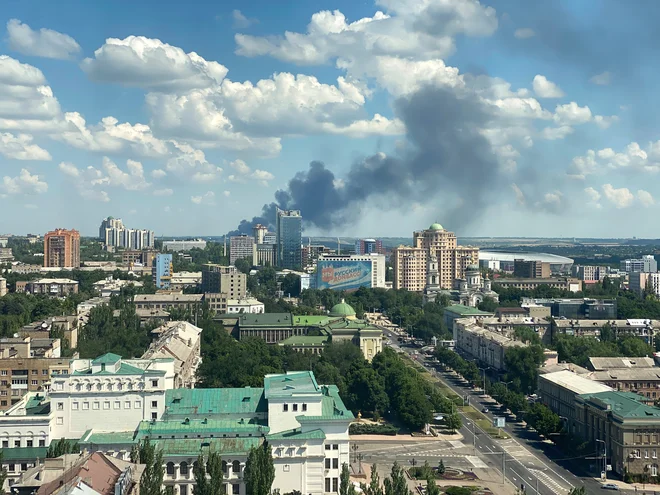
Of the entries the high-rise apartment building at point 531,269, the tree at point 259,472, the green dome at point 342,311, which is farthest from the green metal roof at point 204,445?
the high-rise apartment building at point 531,269

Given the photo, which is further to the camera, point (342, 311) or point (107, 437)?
point (342, 311)

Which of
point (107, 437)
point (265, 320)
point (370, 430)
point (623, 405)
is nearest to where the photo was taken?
point (107, 437)

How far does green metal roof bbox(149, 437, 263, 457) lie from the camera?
3875 cm

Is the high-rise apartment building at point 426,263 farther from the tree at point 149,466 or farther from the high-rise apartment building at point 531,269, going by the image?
the tree at point 149,466

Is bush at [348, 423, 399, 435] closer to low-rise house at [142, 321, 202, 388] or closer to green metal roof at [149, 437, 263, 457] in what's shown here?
low-rise house at [142, 321, 202, 388]

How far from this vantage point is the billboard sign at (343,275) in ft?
469

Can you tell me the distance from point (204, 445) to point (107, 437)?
16.0 ft

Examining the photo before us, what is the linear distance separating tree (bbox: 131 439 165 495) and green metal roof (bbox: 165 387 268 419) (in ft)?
13.5

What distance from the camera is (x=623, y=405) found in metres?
47.3

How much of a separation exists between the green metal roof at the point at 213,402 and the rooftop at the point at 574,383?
2127 centimetres

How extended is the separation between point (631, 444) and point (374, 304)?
82.3 m

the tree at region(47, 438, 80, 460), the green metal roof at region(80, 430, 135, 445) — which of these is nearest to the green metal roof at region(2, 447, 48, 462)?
the tree at region(47, 438, 80, 460)

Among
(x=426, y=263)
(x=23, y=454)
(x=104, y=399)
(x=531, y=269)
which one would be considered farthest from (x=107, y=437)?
(x=531, y=269)

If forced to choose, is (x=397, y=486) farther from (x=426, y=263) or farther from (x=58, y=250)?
(x=58, y=250)
